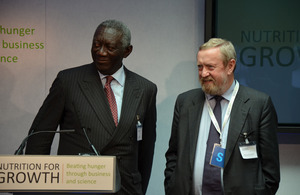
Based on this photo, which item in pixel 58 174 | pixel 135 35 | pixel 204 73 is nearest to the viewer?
pixel 58 174

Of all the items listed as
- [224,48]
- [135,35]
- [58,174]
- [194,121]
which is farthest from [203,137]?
[135,35]

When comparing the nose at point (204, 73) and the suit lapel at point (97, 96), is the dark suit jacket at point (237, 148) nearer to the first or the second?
the nose at point (204, 73)

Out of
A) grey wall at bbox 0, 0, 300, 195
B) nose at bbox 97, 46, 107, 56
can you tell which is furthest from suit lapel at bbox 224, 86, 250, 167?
grey wall at bbox 0, 0, 300, 195

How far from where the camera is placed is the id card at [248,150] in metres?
2.75

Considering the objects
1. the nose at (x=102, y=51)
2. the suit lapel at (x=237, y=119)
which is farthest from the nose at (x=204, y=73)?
the nose at (x=102, y=51)

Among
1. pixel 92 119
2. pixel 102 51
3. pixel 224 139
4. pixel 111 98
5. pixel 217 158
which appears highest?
pixel 102 51

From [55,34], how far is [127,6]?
0.71 metres

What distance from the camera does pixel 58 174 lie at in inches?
78.3

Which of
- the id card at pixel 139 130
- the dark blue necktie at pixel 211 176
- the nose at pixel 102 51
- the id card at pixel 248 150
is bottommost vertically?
the dark blue necktie at pixel 211 176

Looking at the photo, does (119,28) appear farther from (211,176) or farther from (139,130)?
(211,176)

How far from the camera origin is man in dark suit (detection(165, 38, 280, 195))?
9.04ft

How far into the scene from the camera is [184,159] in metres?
2.87

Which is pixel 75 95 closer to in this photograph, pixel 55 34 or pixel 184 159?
pixel 184 159

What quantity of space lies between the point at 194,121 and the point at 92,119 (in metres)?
0.64
